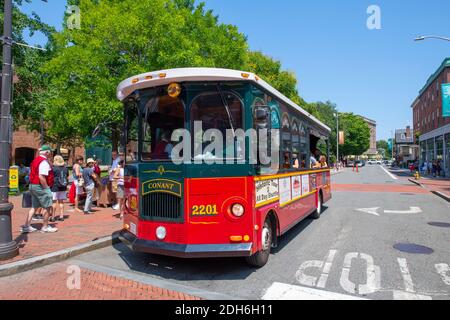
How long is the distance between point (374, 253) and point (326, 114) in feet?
227

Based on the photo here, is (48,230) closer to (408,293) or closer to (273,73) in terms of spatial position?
(408,293)

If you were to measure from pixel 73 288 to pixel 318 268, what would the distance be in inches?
148

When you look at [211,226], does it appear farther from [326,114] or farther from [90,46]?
[326,114]

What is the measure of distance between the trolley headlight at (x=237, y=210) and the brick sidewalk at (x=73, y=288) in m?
1.29

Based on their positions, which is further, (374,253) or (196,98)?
(374,253)

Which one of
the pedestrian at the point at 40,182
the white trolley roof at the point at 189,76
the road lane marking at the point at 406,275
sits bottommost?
the road lane marking at the point at 406,275

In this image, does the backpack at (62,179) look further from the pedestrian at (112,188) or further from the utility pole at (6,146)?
the utility pole at (6,146)

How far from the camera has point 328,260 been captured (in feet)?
20.3

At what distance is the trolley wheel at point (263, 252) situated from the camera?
5.56 m

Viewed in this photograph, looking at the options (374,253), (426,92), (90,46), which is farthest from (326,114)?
(374,253)

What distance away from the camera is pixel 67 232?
8062 mm

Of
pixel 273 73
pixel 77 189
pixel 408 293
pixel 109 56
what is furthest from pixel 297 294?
pixel 273 73

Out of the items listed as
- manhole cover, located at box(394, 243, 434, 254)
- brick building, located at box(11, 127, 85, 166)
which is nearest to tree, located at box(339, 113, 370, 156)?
brick building, located at box(11, 127, 85, 166)

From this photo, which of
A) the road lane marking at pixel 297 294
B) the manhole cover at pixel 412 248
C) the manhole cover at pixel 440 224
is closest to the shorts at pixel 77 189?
the road lane marking at pixel 297 294
